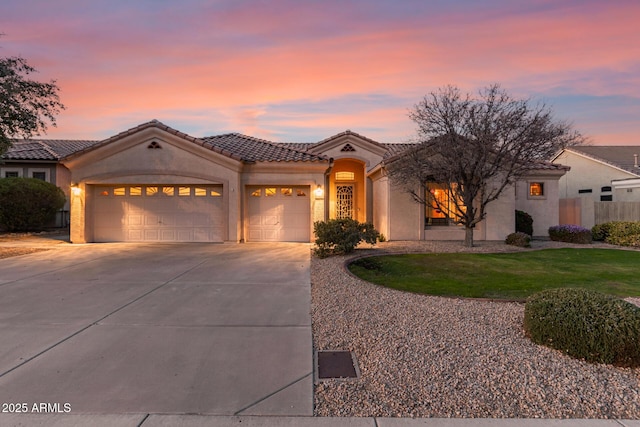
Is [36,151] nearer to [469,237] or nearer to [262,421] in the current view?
[469,237]

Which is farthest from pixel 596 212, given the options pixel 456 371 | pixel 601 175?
pixel 456 371

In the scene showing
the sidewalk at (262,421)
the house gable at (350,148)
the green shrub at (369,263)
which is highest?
A: the house gable at (350,148)

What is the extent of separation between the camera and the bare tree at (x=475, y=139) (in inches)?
487

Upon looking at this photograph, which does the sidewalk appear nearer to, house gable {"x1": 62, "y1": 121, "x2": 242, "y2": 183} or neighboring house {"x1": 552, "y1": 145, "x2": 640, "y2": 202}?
house gable {"x1": 62, "y1": 121, "x2": 242, "y2": 183}

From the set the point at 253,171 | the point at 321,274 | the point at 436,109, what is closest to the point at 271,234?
the point at 253,171

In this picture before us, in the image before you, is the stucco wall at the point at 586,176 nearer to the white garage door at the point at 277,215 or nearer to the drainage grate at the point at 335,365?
the white garage door at the point at 277,215

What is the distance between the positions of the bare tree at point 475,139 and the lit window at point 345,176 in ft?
23.8

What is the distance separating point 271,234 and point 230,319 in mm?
10047

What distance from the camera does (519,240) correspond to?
1433 centimetres

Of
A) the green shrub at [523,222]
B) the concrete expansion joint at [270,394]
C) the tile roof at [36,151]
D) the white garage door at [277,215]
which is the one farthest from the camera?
the tile roof at [36,151]

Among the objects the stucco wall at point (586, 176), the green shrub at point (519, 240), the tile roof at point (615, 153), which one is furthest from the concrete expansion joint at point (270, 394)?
the tile roof at point (615, 153)

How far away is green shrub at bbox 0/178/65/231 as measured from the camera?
17078mm

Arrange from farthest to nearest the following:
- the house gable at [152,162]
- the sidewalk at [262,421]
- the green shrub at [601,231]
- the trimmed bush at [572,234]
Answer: the green shrub at [601,231]
the trimmed bush at [572,234]
the house gable at [152,162]
the sidewalk at [262,421]

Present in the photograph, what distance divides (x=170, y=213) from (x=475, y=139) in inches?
499
